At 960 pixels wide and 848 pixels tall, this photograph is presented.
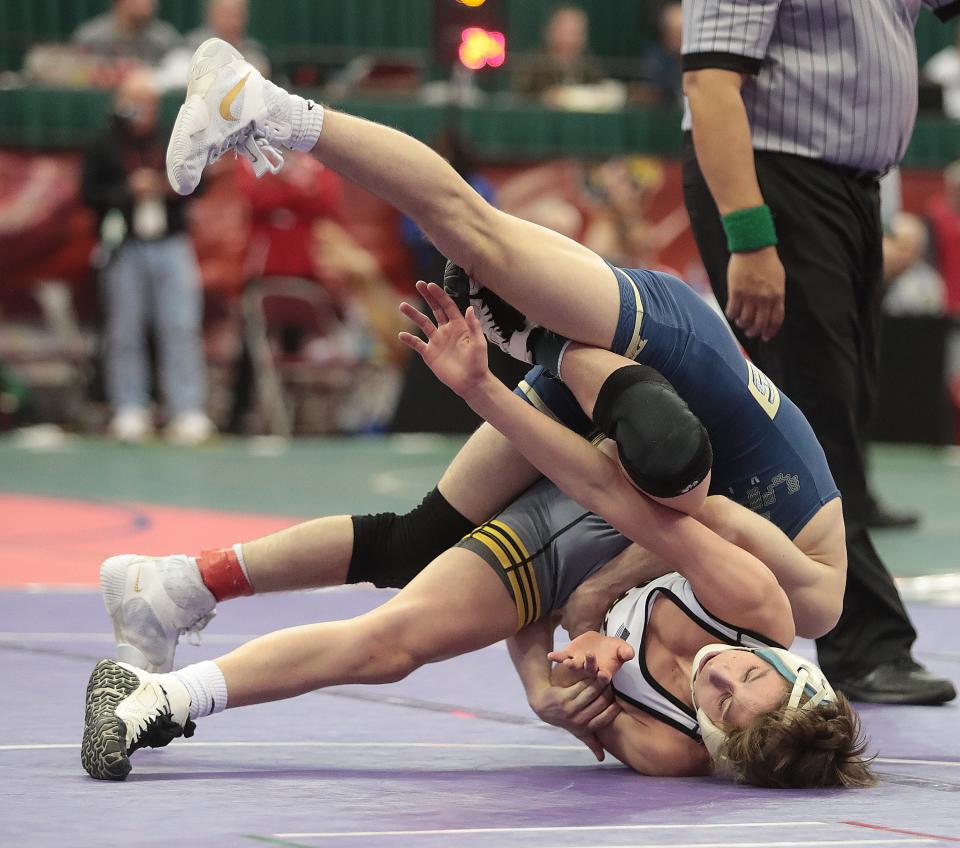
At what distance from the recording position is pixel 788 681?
3.01 m

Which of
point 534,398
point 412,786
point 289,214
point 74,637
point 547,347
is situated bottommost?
point 74,637

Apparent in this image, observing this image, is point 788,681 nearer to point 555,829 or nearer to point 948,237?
point 555,829

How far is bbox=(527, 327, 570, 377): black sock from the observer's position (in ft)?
10.7

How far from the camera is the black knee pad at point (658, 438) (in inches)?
116

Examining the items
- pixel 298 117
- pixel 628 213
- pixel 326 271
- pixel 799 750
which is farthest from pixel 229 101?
pixel 628 213

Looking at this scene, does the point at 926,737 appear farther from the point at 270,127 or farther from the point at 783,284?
the point at 270,127

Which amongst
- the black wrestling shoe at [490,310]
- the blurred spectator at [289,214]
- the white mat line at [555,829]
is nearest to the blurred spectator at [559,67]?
the blurred spectator at [289,214]

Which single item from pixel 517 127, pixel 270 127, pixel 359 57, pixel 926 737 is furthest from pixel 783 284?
pixel 359 57

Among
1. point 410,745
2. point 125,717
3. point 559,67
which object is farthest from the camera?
point 559,67

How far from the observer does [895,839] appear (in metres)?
2.62

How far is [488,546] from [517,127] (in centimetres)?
843

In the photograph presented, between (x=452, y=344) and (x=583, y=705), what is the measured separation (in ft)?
2.23

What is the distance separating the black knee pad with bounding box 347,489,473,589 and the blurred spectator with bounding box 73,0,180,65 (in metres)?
7.99

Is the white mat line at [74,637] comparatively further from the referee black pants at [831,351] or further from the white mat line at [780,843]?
the white mat line at [780,843]
